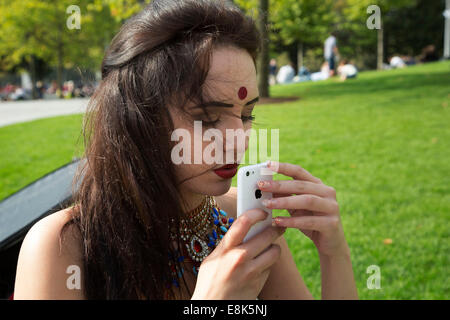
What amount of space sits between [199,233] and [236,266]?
0.52 metres

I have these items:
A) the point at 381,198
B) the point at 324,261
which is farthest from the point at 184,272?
the point at 381,198

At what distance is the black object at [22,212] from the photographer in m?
1.83

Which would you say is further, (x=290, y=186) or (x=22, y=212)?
(x=22, y=212)

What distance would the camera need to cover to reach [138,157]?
135 centimetres

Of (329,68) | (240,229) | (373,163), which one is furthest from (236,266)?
(329,68)

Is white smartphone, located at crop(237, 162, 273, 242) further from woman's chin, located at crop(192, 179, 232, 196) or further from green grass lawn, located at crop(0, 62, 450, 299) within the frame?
green grass lawn, located at crop(0, 62, 450, 299)

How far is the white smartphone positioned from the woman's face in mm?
121

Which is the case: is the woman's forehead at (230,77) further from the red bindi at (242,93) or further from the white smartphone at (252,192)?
the white smartphone at (252,192)

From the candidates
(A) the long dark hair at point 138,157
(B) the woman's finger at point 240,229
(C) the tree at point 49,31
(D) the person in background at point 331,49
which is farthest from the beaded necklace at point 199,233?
(C) the tree at point 49,31

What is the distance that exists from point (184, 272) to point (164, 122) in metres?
0.64

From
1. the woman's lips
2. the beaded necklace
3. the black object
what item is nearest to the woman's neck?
the beaded necklace

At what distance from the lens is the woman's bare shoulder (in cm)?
121

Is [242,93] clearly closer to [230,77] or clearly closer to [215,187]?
[230,77]

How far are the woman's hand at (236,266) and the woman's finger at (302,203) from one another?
44 mm
